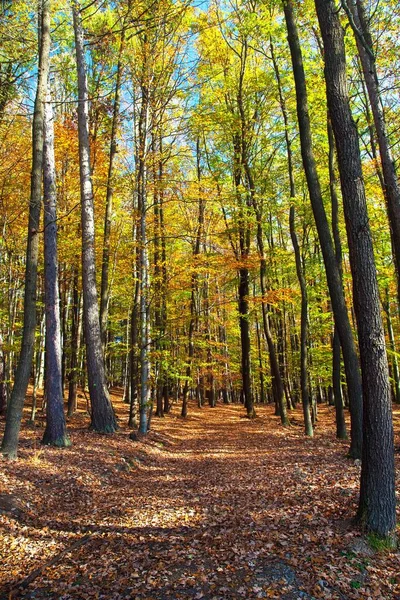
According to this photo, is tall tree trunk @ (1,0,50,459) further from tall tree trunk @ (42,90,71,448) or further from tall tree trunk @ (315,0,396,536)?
tall tree trunk @ (315,0,396,536)

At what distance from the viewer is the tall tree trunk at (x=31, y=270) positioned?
7.48 meters

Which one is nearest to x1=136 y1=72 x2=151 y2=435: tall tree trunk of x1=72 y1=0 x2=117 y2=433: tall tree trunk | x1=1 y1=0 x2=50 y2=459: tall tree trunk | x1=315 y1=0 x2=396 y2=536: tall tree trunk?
x1=72 y1=0 x2=117 y2=433: tall tree trunk

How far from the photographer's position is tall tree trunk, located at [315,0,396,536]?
470 centimetres

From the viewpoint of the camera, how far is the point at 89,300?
11.2m

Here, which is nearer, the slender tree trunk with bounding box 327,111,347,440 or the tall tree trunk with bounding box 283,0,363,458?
the tall tree trunk with bounding box 283,0,363,458

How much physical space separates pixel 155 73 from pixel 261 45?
573 cm

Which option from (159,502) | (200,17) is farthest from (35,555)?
(200,17)

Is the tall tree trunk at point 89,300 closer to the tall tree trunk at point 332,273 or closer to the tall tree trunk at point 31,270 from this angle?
the tall tree trunk at point 31,270

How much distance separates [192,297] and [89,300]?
29.5 feet

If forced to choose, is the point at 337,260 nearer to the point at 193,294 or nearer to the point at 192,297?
the point at 192,297

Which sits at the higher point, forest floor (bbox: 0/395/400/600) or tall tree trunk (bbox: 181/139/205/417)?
tall tree trunk (bbox: 181/139/205/417)

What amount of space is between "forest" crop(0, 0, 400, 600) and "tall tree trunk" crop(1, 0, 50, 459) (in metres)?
0.04

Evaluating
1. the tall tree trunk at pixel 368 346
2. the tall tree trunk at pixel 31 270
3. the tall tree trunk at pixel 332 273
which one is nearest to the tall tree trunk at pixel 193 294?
the tall tree trunk at pixel 332 273

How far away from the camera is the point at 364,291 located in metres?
4.89
